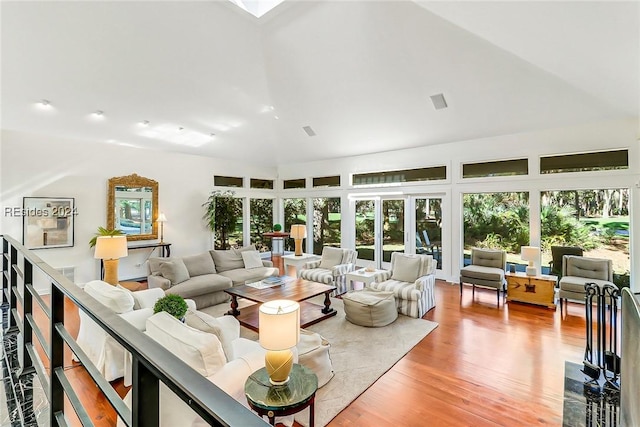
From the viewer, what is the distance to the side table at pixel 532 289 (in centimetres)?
512

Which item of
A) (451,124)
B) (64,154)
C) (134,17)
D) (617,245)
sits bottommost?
(617,245)

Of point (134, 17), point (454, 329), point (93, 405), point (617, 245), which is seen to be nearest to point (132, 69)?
point (134, 17)

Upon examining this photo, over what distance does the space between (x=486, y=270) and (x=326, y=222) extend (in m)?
4.74

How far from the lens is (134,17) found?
3.94 meters

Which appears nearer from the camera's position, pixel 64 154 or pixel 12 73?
pixel 12 73

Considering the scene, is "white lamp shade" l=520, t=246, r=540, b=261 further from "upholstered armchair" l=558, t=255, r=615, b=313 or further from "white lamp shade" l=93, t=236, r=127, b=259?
"white lamp shade" l=93, t=236, r=127, b=259

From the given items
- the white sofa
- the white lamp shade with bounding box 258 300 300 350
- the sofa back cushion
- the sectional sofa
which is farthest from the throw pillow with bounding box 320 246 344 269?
the white lamp shade with bounding box 258 300 300 350

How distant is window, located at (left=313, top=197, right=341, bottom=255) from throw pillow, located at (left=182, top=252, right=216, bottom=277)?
4054 mm

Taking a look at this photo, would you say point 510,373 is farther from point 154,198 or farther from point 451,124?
point 154,198

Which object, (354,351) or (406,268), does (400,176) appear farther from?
(354,351)

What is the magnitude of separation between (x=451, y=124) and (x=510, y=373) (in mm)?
4526

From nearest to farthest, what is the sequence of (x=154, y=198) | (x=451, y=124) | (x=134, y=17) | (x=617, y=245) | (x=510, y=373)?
(x=510, y=373) < (x=134, y=17) < (x=617, y=245) < (x=451, y=124) < (x=154, y=198)

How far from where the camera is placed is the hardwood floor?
2576 millimetres

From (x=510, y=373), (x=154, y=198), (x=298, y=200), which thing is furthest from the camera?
(x=298, y=200)
